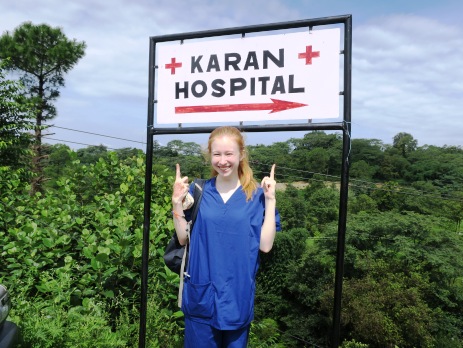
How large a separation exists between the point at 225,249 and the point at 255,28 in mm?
1210

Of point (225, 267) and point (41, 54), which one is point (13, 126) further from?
point (225, 267)

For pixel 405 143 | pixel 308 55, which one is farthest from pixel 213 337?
pixel 405 143

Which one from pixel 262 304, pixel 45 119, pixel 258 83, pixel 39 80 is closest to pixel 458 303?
pixel 262 304

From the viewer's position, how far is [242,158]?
5.72ft

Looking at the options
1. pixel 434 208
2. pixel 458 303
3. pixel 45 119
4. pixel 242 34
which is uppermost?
pixel 45 119

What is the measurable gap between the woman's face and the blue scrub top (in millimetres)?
146

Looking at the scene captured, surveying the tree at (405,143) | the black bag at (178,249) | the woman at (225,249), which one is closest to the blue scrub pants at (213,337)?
the woman at (225,249)

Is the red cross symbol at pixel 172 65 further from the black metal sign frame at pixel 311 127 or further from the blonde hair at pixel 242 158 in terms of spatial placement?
the blonde hair at pixel 242 158

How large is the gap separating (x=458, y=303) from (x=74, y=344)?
2574 centimetres

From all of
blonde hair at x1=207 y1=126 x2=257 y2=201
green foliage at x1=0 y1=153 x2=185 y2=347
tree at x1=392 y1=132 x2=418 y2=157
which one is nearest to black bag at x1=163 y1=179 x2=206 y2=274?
blonde hair at x1=207 y1=126 x2=257 y2=201

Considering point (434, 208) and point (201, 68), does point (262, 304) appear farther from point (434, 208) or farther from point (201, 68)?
point (201, 68)

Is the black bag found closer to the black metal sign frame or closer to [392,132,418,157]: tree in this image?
the black metal sign frame

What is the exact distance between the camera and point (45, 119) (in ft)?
84.7

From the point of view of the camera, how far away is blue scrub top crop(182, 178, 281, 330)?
5.12 feet
